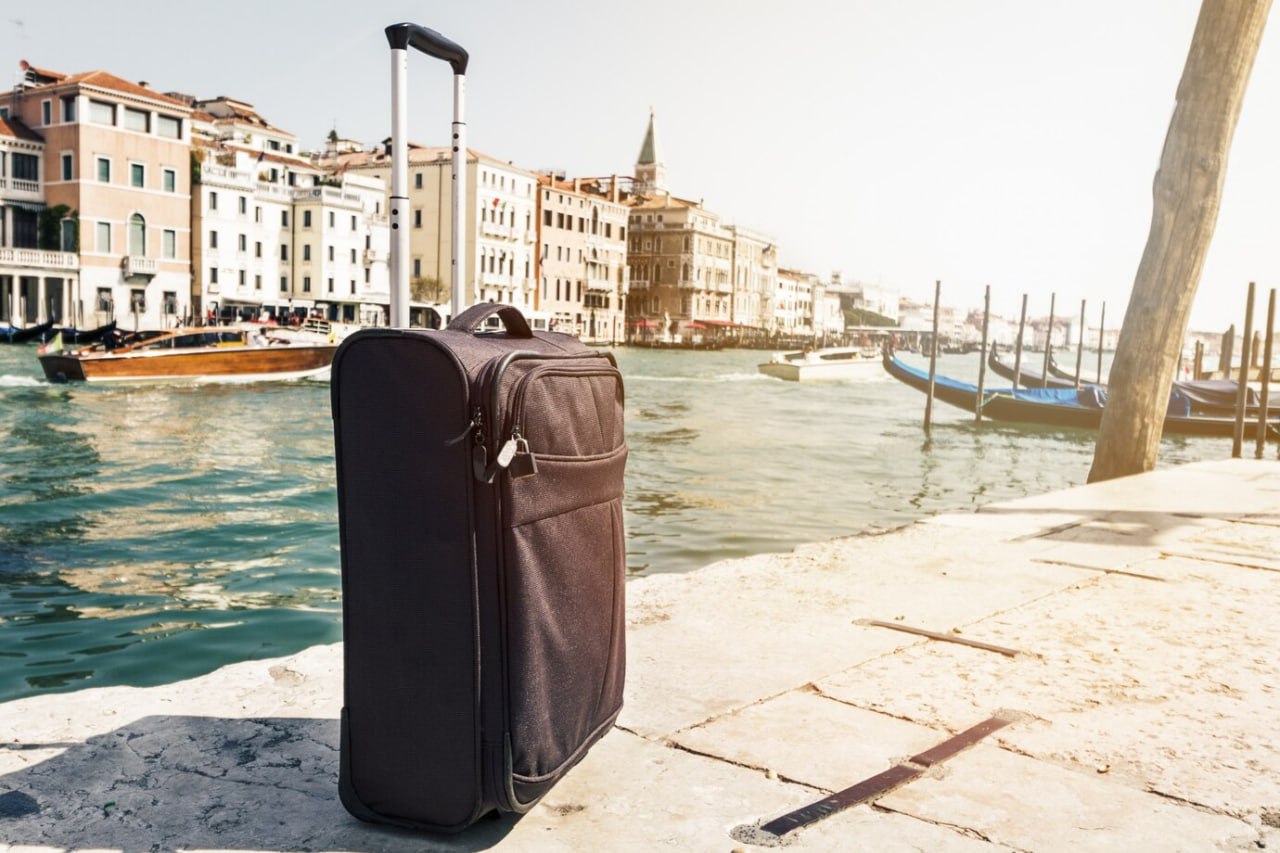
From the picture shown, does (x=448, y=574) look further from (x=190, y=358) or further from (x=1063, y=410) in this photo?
(x=190, y=358)

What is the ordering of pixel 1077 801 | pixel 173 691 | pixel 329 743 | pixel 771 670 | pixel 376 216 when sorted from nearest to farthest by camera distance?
1. pixel 1077 801
2. pixel 329 743
3. pixel 173 691
4. pixel 771 670
5. pixel 376 216

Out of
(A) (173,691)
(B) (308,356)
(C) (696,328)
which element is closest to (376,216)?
(B) (308,356)

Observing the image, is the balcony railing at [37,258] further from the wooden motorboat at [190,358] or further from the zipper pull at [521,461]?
the zipper pull at [521,461]

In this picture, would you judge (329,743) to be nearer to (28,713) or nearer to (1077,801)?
(28,713)

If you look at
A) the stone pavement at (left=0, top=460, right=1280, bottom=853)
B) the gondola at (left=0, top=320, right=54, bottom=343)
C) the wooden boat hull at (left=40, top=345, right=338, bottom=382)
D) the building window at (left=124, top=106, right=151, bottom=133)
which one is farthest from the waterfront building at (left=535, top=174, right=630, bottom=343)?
the stone pavement at (left=0, top=460, right=1280, bottom=853)

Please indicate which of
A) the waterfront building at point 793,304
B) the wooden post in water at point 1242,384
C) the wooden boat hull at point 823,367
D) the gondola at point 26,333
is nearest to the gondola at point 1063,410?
the wooden post in water at point 1242,384

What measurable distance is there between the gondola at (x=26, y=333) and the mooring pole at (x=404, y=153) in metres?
33.3

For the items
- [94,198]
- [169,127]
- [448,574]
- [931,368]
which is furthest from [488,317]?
[169,127]

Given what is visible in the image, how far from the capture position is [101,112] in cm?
3384

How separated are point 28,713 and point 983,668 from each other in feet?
5.32

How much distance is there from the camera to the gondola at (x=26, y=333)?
30.9 m

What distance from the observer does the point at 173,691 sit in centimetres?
180

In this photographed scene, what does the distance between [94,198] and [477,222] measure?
17626 mm

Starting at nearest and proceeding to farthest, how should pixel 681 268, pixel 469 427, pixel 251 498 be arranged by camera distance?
pixel 469 427 → pixel 251 498 → pixel 681 268
